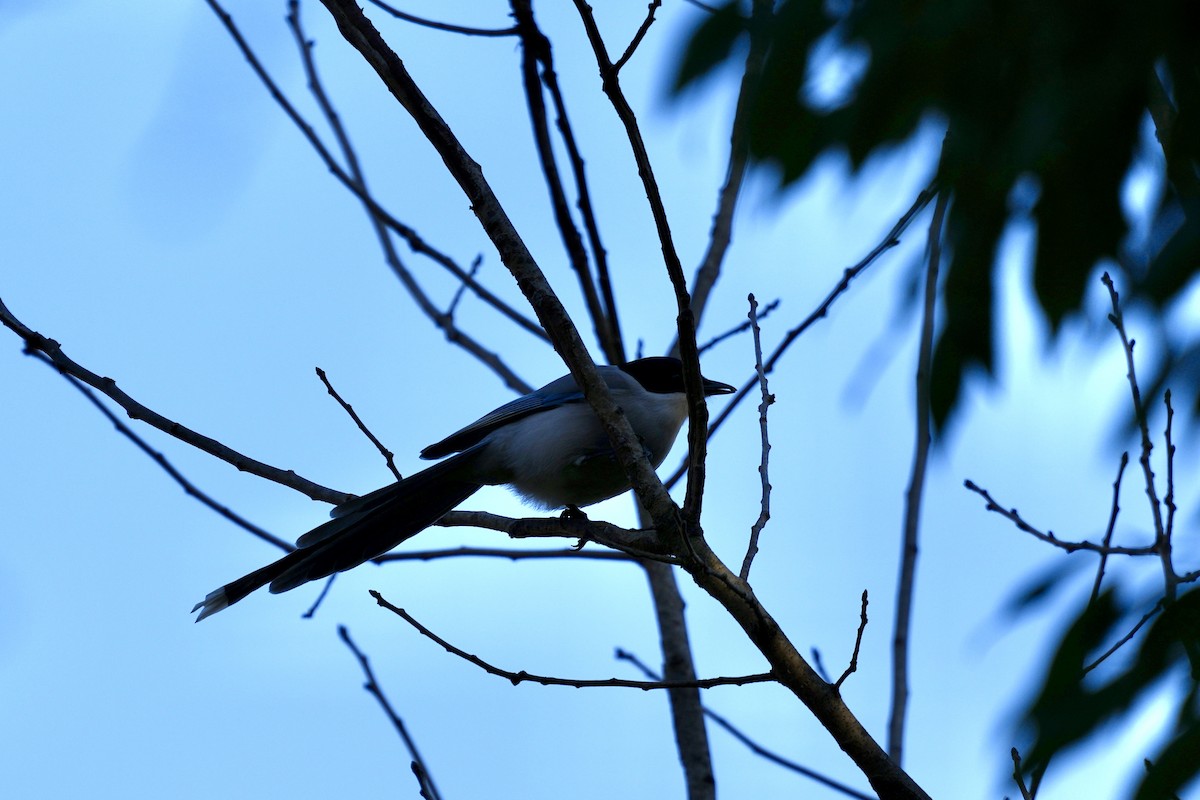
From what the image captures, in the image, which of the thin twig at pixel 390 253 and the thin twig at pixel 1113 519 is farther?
the thin twig at pixel 390 253

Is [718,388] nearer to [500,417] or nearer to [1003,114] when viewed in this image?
[500,417]

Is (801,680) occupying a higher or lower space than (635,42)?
lower

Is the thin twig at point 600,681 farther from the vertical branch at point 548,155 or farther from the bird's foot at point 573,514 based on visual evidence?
the vertical branch at point 548,155

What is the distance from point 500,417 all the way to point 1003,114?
9.11ft

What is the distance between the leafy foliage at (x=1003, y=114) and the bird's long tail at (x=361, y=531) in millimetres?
2332

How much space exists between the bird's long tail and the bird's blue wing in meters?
0.11

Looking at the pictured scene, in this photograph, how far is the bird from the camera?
4.18 m

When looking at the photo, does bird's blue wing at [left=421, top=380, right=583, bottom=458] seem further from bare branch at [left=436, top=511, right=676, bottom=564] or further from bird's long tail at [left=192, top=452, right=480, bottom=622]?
bare branch at [left=436, top=511, right=676, bottom=564]

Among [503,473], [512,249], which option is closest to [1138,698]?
[512,249]

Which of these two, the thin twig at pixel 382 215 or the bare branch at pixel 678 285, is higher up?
the thin twig at pixel 382 215

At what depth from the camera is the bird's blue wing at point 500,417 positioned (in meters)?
4.63

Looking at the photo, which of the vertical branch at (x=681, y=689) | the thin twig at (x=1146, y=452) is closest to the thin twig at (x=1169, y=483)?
the thin twig at (x=1146, y=452)

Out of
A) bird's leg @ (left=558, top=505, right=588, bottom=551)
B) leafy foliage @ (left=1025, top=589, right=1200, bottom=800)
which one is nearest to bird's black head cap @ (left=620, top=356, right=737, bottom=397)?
bird's leg @ (left=558, top=505, right=588, bottom=551)

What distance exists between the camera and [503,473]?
15.4ft
